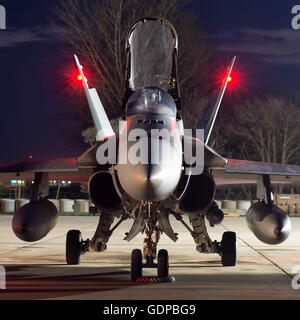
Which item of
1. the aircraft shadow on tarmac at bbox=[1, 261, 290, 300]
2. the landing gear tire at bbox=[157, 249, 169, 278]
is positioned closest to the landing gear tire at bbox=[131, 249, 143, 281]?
the aircraft shadow on tarmac at bbox=[1, 261, 290, 300]

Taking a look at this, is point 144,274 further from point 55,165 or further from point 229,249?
point 55,165

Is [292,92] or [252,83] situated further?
[252,83]

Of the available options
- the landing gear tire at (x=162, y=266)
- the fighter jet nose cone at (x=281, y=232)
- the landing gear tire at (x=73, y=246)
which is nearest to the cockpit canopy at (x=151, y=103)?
the landing gear tire at (x=162, y=266)

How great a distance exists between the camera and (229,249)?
9586mm

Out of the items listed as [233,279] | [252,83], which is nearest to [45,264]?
[233,279]

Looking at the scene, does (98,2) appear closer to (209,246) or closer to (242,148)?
(242,148)

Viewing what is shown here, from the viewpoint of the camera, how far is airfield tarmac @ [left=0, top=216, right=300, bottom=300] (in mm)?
6848

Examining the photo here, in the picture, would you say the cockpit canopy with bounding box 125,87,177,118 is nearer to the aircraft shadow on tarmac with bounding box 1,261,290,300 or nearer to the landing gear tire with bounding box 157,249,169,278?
the landing gear tire with bounding box 157,249,169,278

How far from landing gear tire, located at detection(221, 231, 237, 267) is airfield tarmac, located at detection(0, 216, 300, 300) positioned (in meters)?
→ 0.14

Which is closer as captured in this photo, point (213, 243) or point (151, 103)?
point (151, 103)

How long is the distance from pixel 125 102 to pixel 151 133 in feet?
3.94

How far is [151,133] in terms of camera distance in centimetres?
680

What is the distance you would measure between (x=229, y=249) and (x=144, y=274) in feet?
5.98

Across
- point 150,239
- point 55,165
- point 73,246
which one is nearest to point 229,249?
point 150,239
